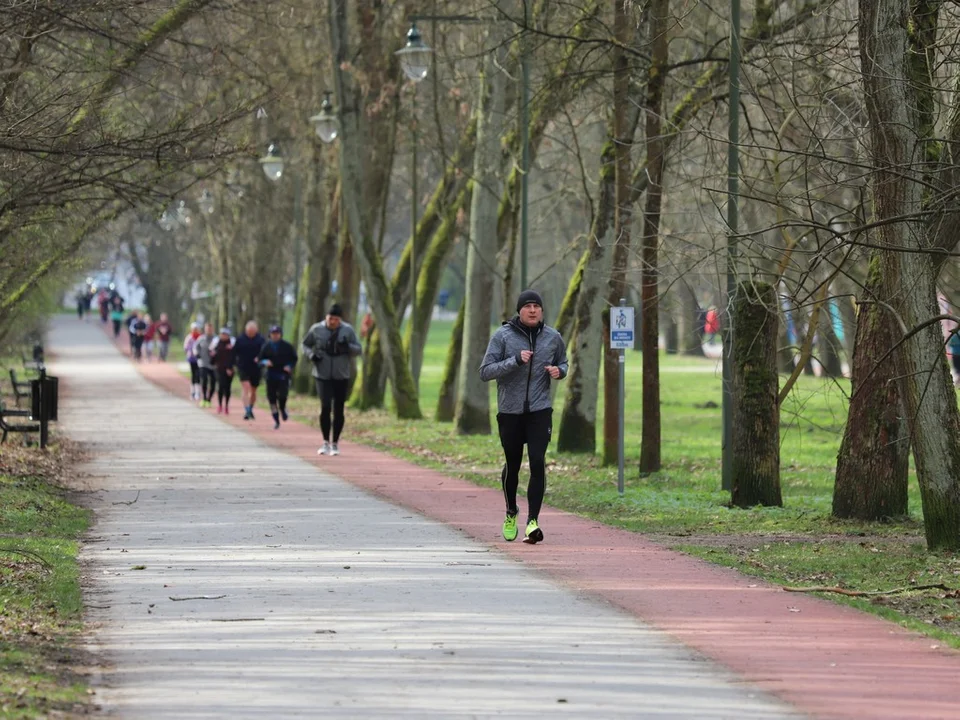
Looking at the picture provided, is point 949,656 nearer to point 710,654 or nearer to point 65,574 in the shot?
point 710,654

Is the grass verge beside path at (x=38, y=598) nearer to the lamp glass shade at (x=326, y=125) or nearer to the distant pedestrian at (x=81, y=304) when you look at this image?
the lamp glass shade at (x=326, y=125)

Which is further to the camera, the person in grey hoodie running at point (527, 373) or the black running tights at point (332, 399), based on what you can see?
the black running tights at point (332, 399)

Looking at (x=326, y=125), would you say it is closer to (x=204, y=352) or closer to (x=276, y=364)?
(x=276, y=364)

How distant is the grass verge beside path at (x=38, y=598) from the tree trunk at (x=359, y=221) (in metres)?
12.9

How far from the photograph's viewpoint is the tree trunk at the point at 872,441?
14625 mm

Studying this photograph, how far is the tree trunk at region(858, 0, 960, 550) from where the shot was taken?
12.0 metres

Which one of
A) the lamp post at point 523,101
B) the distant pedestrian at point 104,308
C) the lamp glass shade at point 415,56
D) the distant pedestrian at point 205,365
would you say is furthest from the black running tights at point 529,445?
the distant pedestrian at point 104,308

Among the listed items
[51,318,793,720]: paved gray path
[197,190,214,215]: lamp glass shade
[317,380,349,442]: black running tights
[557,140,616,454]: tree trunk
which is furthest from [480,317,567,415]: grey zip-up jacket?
[197,190,214,215]: lamp glass shade

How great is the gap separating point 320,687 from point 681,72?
54.2ft

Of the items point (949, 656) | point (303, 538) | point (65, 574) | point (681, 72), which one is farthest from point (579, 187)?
point (949, 656)

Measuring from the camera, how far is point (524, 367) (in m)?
12.8

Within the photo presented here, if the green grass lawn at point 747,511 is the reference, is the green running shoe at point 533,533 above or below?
above

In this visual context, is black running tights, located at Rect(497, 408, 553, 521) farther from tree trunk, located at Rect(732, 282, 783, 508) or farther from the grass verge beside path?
tree trunk, located at Rect(732, 282, 783, 508)

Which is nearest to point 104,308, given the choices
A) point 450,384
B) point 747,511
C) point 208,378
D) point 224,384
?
point 208,378
